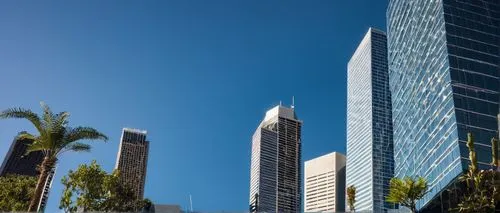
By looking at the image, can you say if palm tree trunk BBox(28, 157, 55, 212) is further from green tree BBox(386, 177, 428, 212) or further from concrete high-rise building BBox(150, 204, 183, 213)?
green tree BBox(386, 177, 428, 212)

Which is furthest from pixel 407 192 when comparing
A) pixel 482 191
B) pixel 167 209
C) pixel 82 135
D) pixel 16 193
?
pixel 16 193

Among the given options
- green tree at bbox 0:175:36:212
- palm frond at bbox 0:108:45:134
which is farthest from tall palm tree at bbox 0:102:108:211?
green tree at bbox 0:175:36:212

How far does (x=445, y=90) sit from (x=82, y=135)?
70132 mm

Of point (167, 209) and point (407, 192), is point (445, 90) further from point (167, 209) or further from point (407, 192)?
point (167, 209)

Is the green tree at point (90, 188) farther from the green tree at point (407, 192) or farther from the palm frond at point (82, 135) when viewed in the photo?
the green tree at point (407, 192)

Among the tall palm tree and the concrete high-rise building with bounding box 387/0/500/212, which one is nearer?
the tall palm tree

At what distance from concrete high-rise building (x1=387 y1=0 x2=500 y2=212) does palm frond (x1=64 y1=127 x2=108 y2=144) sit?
189ft

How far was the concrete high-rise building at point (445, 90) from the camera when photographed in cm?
8931

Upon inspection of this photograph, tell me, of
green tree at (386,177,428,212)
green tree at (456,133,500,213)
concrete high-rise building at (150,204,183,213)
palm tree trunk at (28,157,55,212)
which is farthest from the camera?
green tree at (386,177,428,212)

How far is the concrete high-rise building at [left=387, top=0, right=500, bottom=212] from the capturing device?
3516 inches

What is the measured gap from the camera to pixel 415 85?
111 metres

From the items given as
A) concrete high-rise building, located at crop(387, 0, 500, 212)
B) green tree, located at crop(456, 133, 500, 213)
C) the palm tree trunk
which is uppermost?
concrete high-rise building, located at crop(387, 0, 500, 212)

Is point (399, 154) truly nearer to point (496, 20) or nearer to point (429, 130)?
point (429, 130)

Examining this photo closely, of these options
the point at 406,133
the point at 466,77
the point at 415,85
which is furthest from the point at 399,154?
the point at 466,77
